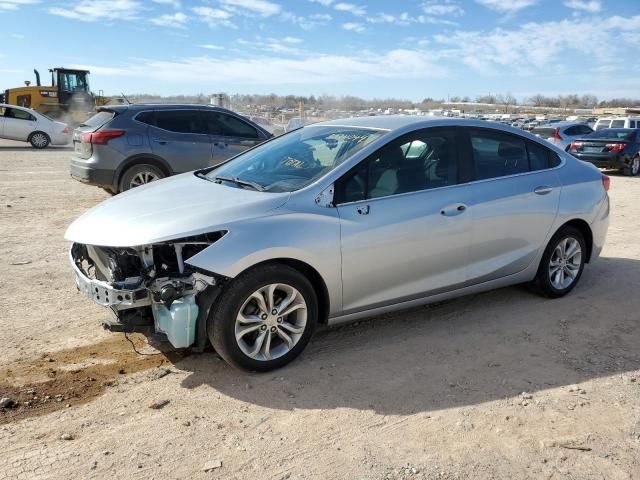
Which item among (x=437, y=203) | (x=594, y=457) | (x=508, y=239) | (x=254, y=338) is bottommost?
(x=594, y=457)

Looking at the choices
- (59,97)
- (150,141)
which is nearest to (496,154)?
(150,141)

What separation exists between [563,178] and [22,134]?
20.3m

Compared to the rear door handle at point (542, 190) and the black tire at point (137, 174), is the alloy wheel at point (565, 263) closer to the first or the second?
the rear door handle at point (542, 190)

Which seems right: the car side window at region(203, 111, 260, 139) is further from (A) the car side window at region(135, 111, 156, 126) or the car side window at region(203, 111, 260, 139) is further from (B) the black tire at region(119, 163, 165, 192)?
(B) the black tire at region(119, 163, 165, 192)

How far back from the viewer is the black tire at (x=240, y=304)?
3.52m

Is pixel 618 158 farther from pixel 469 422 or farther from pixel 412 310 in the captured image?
pixel 469 422

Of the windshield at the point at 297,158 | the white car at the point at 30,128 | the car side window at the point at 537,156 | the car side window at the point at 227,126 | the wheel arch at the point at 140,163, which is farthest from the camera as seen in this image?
the white car at the point at 30,128

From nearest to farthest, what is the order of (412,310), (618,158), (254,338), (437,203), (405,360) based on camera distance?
(254,338) < (405,360) < (437,203) < (412,310) < (618,158)

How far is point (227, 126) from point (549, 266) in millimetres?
6431

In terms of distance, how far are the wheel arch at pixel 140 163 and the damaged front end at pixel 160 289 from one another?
5457 millimetres

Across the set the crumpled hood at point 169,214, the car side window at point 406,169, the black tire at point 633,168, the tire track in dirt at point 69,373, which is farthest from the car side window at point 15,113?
the black tire at point 633,168

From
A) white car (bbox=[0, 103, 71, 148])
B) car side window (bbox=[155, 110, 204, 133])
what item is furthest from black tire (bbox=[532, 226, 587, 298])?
white car (bbox=[0, 103, 71, 148])

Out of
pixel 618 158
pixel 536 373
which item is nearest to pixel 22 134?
pixel 618 158

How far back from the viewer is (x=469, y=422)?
3.29 m
